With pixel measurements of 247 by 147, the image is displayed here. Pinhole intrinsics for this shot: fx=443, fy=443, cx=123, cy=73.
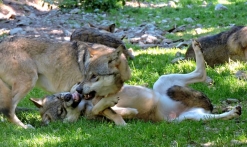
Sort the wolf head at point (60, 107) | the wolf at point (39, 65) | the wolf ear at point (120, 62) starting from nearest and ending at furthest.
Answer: the wolf ear at point (120, 62), the wolf head at point (60, 107), the wolf at point (39, 65)

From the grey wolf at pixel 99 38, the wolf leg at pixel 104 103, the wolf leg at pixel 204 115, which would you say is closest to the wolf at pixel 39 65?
the wolf leg at pixel 104 103

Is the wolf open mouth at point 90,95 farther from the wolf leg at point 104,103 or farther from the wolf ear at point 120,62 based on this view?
the wolf ear at point 120,62

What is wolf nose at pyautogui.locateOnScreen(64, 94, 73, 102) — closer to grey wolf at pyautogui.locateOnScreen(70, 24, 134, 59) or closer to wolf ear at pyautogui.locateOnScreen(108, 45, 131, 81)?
wolf ear at pyautogui.locateOnScreen(108, 45, 131, 81)

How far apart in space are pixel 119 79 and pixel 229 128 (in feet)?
5.54

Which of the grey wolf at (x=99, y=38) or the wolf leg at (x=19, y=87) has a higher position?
the wolf leg at (x=19, y=87)

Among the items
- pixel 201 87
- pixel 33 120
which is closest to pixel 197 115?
pixel 201 87

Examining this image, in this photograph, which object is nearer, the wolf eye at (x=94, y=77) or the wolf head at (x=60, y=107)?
the wolf eye at (x=94, y=77)

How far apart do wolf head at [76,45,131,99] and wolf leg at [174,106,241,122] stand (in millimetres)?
999

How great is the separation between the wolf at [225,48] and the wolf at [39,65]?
3755mm

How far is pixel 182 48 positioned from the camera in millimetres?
12203

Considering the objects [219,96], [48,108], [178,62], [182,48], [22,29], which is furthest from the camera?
[22,29]

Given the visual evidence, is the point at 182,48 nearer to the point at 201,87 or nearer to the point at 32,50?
the point at 201,87

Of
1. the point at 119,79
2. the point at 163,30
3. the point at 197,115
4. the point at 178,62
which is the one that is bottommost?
the point at 163,30

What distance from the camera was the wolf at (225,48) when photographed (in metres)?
9.99
